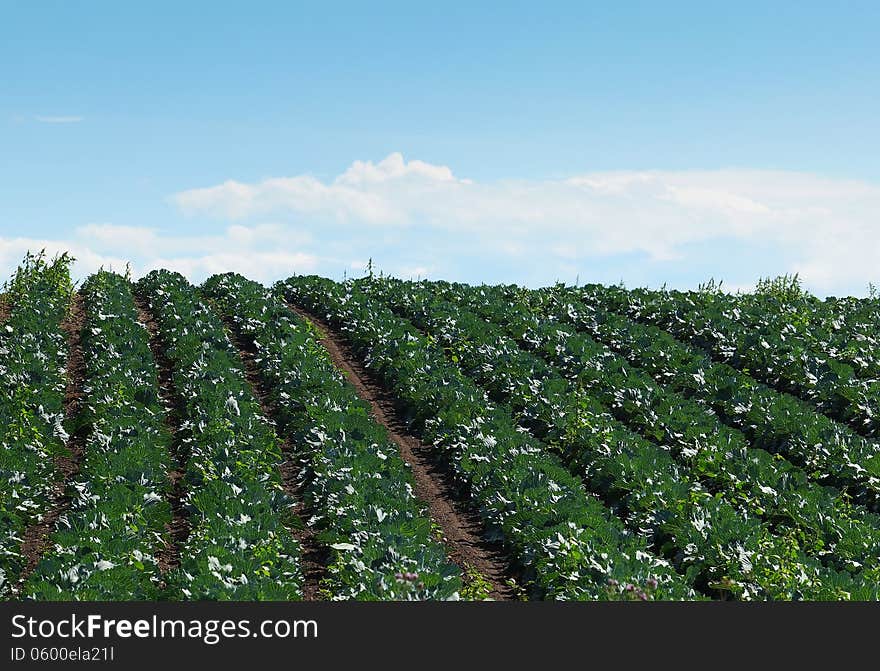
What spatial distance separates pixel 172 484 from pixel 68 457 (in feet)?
9.01

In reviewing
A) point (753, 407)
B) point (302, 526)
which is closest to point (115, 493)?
point (302, 526)

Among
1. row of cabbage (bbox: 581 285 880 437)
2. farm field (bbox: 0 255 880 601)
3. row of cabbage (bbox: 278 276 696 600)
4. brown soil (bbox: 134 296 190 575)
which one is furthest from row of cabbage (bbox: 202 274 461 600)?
row of cabbage (bbox: 581 285 880 437)

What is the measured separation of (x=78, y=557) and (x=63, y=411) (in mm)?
7619

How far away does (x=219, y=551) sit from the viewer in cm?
1059

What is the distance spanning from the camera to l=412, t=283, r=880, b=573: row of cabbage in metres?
13.1

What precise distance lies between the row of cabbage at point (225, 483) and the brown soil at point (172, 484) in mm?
132

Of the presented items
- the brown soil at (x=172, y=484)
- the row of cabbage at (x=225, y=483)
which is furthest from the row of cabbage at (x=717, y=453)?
the brown soil at (x=172, y=484)

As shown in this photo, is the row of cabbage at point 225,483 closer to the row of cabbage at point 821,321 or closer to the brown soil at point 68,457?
the brown soil at point 68,457

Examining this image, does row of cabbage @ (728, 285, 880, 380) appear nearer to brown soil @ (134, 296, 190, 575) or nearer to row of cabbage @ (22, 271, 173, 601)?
brown soil @ (134, 296, 190, 575)

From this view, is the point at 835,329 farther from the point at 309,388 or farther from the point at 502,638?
the point at 502,638

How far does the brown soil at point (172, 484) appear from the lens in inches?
470

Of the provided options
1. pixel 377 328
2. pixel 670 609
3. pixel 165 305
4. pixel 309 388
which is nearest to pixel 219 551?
pixel 670 609

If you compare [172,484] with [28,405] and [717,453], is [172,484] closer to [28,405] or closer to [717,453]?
[28,405]

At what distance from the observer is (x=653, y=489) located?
1385 centimetres
